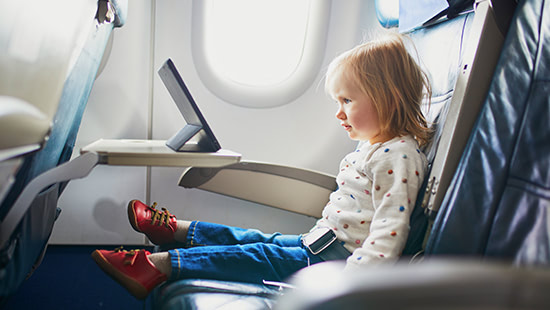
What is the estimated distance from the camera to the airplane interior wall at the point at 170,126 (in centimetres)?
184

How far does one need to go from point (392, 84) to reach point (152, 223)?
95 cm

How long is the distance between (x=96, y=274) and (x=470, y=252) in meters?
1.58

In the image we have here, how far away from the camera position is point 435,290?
0.30m

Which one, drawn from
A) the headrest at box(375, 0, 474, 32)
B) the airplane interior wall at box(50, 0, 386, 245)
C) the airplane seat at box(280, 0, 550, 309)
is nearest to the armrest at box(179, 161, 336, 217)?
the airplane interior wall at box(50, 0, 386, 245)

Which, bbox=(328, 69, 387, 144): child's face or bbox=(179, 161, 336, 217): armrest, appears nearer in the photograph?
bbox=(328, 69, 387, 144): child's face

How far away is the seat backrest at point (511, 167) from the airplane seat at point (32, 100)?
81 cm

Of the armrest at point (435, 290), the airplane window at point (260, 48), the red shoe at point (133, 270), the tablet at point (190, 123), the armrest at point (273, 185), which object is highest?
the airplane window at point (260, 48)

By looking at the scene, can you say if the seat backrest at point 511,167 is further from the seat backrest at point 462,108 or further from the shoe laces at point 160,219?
the shoe laces at point 160,219

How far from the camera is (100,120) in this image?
1.86 meters

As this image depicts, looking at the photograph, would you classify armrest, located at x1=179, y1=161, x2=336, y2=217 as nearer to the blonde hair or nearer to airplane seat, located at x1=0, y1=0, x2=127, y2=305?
the blonde hair

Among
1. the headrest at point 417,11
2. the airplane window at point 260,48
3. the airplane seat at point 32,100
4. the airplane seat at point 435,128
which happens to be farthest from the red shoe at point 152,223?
the headrest at point 417,11

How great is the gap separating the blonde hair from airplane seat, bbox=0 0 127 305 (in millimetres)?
776

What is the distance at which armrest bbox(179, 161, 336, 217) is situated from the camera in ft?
5.55

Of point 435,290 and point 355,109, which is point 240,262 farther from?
point 435,290
